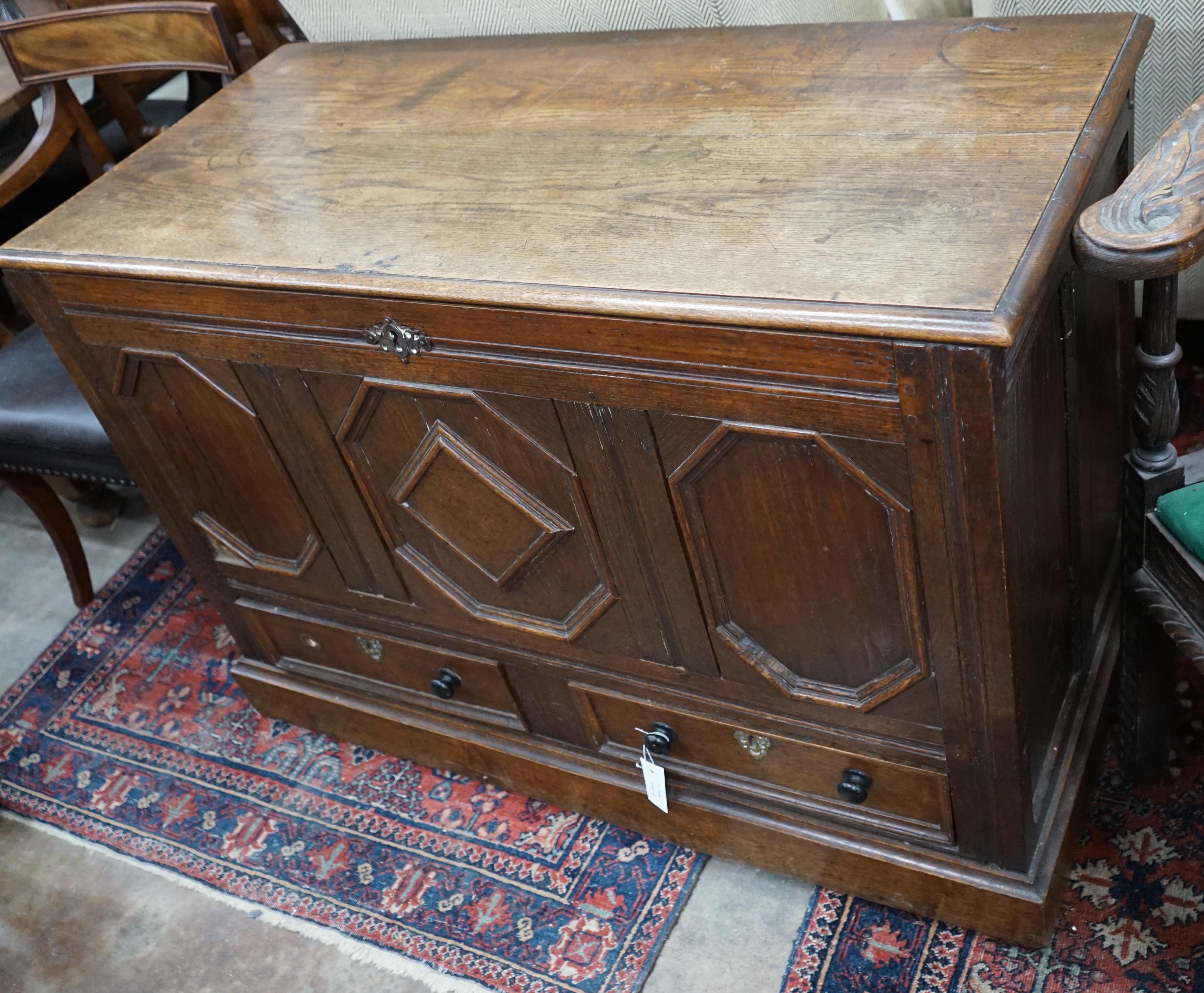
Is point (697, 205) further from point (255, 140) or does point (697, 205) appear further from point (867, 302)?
point (255, 140)

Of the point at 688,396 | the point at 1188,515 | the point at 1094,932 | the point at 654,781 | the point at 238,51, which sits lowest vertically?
the point at 1094,932

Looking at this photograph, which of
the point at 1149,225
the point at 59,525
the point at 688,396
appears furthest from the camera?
the point at 59,525

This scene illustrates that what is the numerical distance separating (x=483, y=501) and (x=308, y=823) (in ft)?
2.48

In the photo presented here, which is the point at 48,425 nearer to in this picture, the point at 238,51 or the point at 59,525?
the point at 59,525

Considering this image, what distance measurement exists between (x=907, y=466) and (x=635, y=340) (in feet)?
0.87

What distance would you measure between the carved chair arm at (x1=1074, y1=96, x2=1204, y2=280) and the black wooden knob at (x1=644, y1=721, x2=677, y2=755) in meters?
0.78

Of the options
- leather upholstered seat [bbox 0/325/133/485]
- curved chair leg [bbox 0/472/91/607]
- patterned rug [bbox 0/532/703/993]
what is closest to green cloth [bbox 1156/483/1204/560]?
patterned rug [bbox 0/532/703/993]

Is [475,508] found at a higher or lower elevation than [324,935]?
higher

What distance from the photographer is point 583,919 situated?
1.55m

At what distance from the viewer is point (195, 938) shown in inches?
64.9

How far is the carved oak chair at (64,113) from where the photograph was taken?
1.78 metres

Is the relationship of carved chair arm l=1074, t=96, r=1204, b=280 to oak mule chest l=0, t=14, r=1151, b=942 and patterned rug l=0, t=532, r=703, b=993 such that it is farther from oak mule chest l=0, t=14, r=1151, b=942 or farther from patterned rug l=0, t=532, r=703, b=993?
patterned rug l=0, t=532, r=703, b=993

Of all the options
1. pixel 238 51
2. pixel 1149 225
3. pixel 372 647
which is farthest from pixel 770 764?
pixel 238 51

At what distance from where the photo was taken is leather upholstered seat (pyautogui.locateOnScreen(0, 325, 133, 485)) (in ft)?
5.94
